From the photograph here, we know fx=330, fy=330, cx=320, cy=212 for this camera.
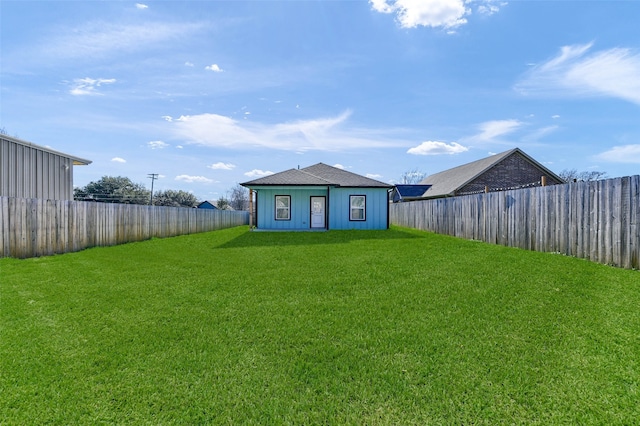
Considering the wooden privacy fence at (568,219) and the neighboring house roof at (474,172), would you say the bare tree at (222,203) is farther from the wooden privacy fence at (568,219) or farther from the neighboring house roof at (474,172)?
the wooden privacy fence at (568,219)

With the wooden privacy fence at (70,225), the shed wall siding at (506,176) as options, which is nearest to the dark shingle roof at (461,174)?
the shed wall siding at (506,176)

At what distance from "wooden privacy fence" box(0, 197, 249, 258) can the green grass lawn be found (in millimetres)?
2926

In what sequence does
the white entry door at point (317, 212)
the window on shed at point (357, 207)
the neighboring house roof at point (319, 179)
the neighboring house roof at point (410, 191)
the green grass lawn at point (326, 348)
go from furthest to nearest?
the neighboring house roof at point (410, 191)
the window on shed at point (357, 207)
the white entry door at point (317, 212)
the neighboring house roof at point (319, 179)
the green grass lawn at point (326, 348)

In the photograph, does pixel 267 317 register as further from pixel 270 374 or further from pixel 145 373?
pixel 145 373

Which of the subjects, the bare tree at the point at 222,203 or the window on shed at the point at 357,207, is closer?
the window on shed at the point at 357,207

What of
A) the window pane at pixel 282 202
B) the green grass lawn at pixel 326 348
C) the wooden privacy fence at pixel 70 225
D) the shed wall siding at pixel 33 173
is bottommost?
the green grass lawn at pixel 326 348

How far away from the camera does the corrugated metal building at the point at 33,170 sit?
38.4 ft

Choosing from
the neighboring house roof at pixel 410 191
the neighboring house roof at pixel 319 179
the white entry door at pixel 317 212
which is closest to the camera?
the neighboring house roof at pixel 319 179

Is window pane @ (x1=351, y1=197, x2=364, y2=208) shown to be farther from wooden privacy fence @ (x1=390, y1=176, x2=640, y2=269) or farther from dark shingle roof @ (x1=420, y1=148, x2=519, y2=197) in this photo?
dark shingle roof @ (x1=420, y1=148, x2=519, y2=197)

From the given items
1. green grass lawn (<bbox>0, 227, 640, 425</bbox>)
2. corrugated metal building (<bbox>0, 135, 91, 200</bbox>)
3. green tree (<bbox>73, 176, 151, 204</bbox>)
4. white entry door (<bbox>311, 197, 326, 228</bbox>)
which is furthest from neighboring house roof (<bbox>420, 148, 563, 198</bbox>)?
green tree (<bbox>73, 176, 151, 204</bbox>)

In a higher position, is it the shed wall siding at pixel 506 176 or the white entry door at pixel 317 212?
the shed wall siding at pixel 506 176

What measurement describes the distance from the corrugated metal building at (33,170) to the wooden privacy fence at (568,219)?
16858 millimetres

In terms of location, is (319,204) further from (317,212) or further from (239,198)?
(239,198)

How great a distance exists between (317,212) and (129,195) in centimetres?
3992
